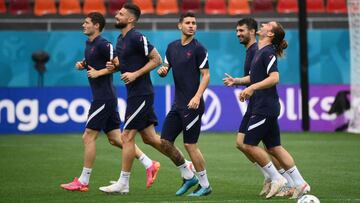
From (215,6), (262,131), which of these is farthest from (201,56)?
(215,6)

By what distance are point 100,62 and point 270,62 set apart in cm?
266

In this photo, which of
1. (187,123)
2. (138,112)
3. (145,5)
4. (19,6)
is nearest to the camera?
(187,123)

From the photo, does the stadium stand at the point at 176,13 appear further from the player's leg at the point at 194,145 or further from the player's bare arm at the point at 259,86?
the player's bare arm at the point at 259,86

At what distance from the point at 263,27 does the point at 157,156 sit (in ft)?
23.0

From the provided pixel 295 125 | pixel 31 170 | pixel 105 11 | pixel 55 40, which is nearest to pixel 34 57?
pixel 55 40

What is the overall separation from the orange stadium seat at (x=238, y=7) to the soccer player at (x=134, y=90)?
16667 millimetres

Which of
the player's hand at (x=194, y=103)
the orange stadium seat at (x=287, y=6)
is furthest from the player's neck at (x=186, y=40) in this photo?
the orange stadium seat at (x=287, y=6)

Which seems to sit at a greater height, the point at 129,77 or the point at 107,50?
the point at 107,50

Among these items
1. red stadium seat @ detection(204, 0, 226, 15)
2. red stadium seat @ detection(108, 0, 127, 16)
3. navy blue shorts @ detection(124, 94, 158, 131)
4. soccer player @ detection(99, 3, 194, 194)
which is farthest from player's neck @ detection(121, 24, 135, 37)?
red stadium seat @ detection(204, 0, 226, 15)

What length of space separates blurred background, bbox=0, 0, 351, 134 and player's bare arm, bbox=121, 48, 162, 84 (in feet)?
40.1

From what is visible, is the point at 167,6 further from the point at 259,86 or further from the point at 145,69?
the point at 259,86

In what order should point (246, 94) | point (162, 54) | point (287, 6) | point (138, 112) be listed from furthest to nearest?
point (287, 6), point (162, 54), point (138, 112), point (246, 94)

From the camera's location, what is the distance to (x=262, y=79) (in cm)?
1138

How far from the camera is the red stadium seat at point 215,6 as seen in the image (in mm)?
28828
